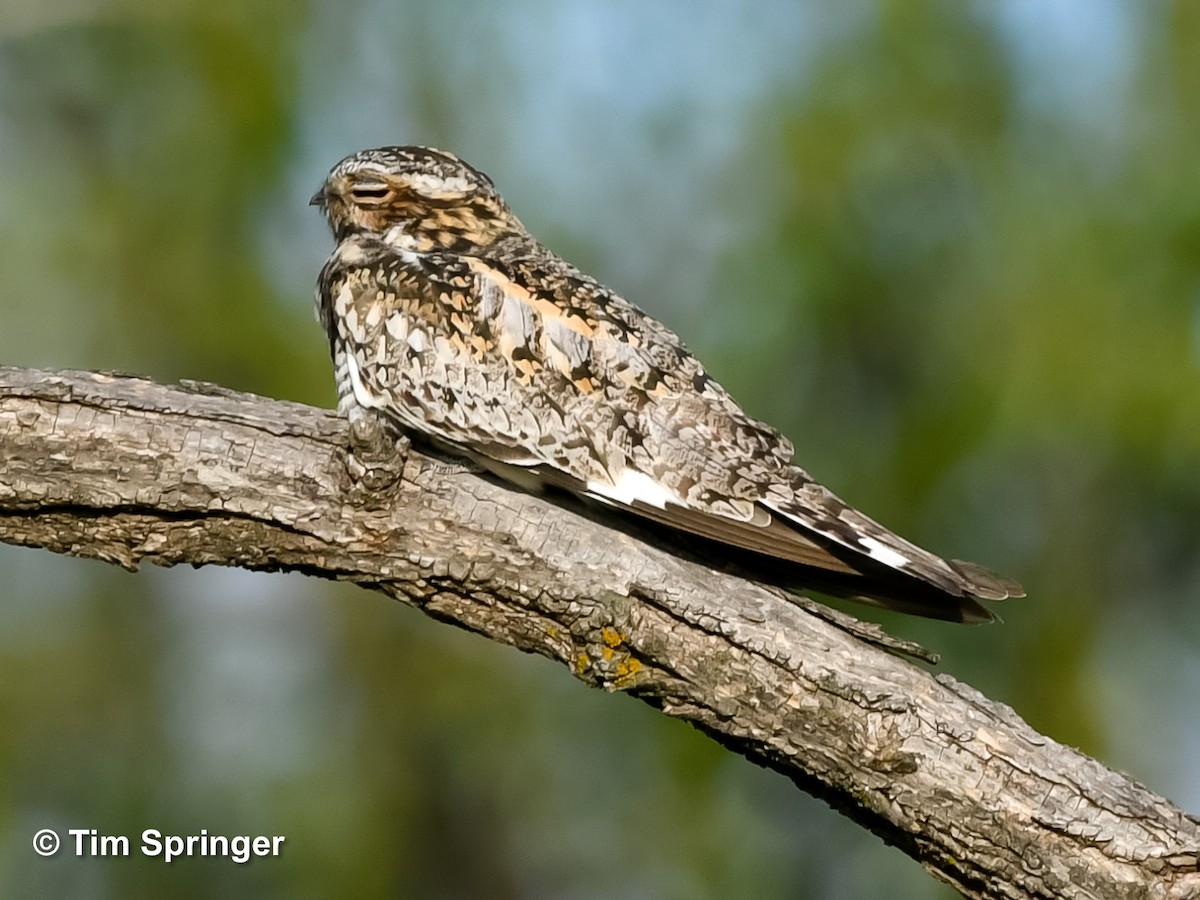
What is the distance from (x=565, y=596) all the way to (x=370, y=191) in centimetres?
197

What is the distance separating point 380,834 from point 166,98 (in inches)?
195

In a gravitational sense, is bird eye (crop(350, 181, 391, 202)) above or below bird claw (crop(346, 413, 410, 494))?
above

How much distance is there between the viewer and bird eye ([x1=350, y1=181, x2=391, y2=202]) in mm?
4553

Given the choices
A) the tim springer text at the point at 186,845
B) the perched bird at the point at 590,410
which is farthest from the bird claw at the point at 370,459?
the tim springer text at the point at 186,845

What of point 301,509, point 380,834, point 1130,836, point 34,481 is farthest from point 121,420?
point 380,834

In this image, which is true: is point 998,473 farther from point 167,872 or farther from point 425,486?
point 167,872

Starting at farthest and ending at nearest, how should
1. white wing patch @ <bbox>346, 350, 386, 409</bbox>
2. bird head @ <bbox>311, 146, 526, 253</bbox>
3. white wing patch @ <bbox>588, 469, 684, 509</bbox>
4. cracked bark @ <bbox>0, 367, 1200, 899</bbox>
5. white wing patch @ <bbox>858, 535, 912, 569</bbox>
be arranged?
bird head @ <bbox>311, 146, 526, 253</bbox> → white wing patch @ <bbox>346, 350, 386, 409</bbox> → white wing patch @ <bbox>588, 469, 684, 509</bbox> → white wing patch @ <bbox>858, 535, 912, 569</bbox> → cracked bark @ <bbox>0, 367, 1200, 899</bbox>

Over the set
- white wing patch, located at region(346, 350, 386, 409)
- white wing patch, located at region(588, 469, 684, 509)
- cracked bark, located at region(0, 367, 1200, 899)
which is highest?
white wing patch, located at region(346, 350, 386, 409)

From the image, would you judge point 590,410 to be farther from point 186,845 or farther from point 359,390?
point 186,845

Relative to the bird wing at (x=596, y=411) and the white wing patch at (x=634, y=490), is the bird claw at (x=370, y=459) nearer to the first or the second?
the bird wing at (x=596, y=411)

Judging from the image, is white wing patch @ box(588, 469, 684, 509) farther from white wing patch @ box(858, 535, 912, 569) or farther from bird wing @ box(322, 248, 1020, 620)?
white wing patch @ box(858, 535, 912, 569)

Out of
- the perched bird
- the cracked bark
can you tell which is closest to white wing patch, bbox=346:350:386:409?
the perched bird

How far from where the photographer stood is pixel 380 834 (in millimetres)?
8062

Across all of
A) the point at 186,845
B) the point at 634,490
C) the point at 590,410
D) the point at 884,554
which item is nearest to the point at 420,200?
the point at 590,410
